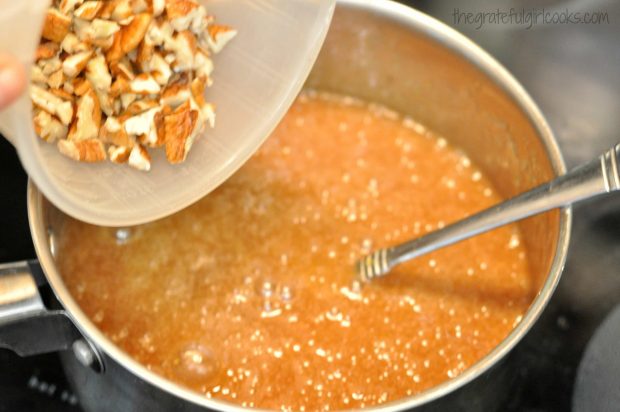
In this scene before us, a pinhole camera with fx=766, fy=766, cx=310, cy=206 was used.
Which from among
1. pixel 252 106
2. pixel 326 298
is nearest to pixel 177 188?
pixel 252 106

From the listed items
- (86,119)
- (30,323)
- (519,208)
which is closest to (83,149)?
(86,119)

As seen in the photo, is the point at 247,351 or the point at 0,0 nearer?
the point at 0,0

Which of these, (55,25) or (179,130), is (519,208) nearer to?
(179,130)

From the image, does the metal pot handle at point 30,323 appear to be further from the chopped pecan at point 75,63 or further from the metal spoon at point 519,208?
the metal spoon at point 519,208

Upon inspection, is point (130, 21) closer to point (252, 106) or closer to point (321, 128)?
point (252, 106)

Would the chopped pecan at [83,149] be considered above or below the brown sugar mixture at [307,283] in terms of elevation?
above

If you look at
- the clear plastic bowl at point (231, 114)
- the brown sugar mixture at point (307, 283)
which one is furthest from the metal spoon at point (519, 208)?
the clear plastic bowl at point (231, 114)
